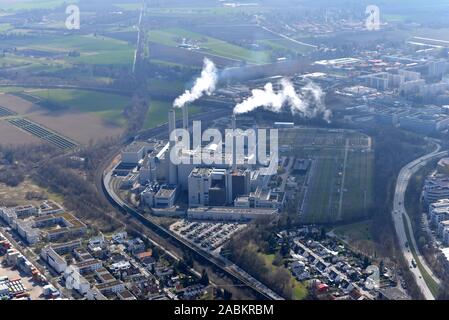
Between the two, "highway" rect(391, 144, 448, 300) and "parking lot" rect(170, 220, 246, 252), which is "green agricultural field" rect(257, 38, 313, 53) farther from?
"parking lot" rect(170, 220, 246, 252)

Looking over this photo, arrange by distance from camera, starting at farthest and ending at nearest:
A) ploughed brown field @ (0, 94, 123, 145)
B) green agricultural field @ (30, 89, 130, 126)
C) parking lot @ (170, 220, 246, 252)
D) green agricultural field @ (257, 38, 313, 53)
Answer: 1. green agricultural field @ (257, 38, 313, 53)
2. green agricultural field @ (30, 89, 130, 126)
3. ploughed brown field @ (0, 94, 123, 145)
4. parking lot @ (170, 220, 246, 252)

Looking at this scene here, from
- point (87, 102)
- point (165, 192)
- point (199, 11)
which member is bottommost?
point (165, 192)

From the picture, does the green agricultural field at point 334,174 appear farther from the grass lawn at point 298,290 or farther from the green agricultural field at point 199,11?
the green agricultural field at point 199,11

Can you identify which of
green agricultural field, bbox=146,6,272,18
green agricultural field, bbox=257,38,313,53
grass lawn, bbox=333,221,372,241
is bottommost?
grass lawn, bbox=333,221,372,241

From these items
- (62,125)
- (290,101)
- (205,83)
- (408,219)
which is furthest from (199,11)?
(408,219)

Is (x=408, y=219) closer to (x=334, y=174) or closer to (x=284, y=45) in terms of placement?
(x=334, y=174)

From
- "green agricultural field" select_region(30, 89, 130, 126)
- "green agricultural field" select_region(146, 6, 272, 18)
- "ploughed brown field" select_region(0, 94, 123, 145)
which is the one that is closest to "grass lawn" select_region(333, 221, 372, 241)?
"ploughed brown field" select_region(0, 94, 123, 145)
